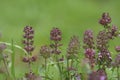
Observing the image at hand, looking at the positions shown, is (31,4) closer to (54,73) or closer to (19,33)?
(19,33)

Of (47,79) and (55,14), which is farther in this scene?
(55,14)

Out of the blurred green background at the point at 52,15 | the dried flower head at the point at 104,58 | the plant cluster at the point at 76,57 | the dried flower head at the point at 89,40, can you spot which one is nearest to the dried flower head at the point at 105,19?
the plant cluster at the point at 76,57

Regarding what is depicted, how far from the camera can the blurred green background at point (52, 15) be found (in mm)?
8703

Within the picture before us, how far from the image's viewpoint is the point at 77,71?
2750 mm

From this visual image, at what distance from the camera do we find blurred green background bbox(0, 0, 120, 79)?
8.70 meters

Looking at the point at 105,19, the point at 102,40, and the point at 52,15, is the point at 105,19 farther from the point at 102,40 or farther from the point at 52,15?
the point at 52,15

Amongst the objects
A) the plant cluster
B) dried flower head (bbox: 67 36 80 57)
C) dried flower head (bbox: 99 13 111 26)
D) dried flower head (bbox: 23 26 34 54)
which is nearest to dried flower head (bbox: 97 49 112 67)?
the plant cluster

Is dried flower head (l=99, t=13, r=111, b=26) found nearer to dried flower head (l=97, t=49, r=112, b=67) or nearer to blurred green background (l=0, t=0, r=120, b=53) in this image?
dried flower head (l=97, t=49, r=112, b=67)

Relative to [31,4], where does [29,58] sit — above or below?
below

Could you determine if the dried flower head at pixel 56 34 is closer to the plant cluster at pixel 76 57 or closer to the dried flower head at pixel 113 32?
the plant cluster at pixel 76 57

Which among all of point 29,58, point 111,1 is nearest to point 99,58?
point 29,58

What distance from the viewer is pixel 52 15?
932cm

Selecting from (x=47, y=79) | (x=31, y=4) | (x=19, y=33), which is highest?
(x=31, y=4)

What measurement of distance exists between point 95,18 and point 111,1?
82 centimetres
